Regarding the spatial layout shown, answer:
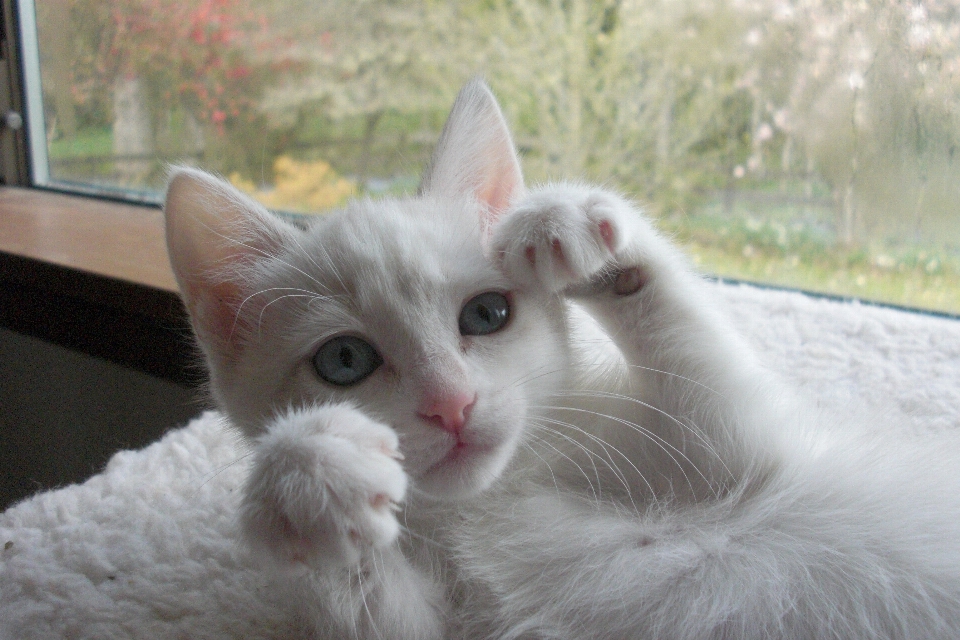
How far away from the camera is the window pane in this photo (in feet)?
5.21

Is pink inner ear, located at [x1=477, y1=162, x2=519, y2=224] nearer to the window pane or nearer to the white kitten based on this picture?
the white kitten

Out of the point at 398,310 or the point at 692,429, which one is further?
the point at 692,429

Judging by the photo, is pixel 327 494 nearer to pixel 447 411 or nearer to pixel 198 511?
pixel 447 411

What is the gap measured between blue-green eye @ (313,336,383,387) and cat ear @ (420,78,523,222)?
289 mm

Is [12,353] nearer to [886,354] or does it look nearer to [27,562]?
[27,562]

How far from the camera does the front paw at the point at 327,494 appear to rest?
627 millimetres

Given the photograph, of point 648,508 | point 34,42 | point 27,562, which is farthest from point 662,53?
point 34,42

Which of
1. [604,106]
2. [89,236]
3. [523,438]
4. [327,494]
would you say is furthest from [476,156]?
[89,236]

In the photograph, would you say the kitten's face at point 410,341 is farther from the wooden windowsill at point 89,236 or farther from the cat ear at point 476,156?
the wooden windowsill at point 89,236

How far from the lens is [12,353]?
1.94 m

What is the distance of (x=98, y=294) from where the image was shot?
6.49 ft

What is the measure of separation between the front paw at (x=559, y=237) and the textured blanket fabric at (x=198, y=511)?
417mm

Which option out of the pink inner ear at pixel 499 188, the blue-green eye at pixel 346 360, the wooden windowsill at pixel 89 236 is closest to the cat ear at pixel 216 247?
the blue-green eye at pixel 346 360

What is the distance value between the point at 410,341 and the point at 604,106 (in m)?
1.61
